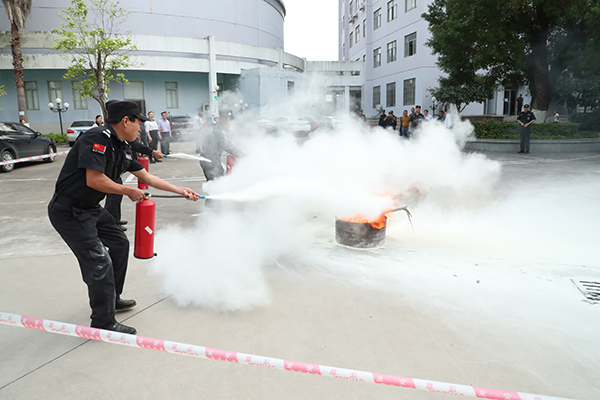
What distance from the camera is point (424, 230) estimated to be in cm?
574

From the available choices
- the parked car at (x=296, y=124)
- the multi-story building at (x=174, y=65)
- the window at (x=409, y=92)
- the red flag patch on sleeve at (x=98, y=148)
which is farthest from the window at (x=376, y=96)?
the red flag patch on sleeve at (x=98, y=148)

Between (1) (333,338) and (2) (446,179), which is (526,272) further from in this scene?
(2) (446,179)

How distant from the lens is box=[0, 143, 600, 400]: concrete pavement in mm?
2484

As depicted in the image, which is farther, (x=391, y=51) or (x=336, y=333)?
(x=391, y=51)

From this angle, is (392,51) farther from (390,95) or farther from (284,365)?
(284,365)

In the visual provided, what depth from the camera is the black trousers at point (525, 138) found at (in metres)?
15.2

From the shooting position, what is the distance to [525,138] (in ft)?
50.5

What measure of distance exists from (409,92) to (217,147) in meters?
29.4

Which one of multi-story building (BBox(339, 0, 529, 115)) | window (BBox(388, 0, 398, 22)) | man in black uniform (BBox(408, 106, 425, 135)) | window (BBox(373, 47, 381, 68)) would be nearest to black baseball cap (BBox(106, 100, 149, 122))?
man in black uniform (BBox(408, 106, 425, 135))

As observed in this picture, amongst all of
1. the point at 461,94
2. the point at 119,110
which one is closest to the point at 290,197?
the point at 119,110

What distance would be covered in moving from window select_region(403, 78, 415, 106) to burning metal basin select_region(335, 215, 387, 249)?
29.4 metres

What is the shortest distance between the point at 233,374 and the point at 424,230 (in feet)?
12.9

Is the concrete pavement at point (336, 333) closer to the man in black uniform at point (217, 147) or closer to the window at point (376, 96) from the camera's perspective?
the man in black uniform at point (217, 147)

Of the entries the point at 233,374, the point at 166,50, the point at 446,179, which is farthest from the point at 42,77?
the point at 233,374
